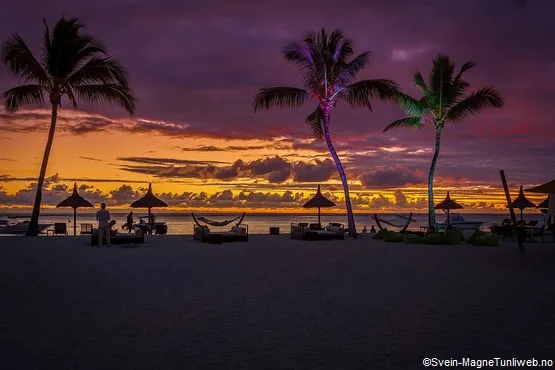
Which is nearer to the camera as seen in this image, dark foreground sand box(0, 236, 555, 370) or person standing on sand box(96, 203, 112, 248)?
dark foreground sand box(0, 236, 555, 370)

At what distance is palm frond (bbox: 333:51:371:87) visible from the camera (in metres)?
25.0

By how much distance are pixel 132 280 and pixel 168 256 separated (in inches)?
216

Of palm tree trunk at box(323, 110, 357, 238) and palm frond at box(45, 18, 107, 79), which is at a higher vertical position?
palm frond at box(45, 18, 107, 79)

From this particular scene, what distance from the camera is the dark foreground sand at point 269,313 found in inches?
211

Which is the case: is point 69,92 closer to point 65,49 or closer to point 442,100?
point 65,49

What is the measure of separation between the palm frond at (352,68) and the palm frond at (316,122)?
282 centimetres

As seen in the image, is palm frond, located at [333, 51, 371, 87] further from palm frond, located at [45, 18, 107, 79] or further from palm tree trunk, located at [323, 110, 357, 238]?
palm frond, located at [45, 18, 107, 79]

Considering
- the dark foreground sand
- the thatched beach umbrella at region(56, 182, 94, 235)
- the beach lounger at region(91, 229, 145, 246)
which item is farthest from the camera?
the thatched beach umbrella at region(56, 182, 94, 235)

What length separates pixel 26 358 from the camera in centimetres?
519

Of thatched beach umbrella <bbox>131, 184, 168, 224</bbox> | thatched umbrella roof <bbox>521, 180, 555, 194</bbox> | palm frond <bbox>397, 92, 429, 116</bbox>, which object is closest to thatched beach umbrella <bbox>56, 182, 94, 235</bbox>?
thatched beach umbrella <bbox>131, 184, 168, 224</bbox>

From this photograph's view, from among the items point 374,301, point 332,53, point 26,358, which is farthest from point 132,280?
point 332,53

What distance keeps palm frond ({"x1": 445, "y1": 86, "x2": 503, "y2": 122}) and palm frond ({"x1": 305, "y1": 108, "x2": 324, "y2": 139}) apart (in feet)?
21.4

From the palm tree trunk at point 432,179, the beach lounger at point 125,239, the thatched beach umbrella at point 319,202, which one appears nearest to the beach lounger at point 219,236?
the beach lounger at point 125,239

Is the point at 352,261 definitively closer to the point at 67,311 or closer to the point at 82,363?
the point at 67,311
